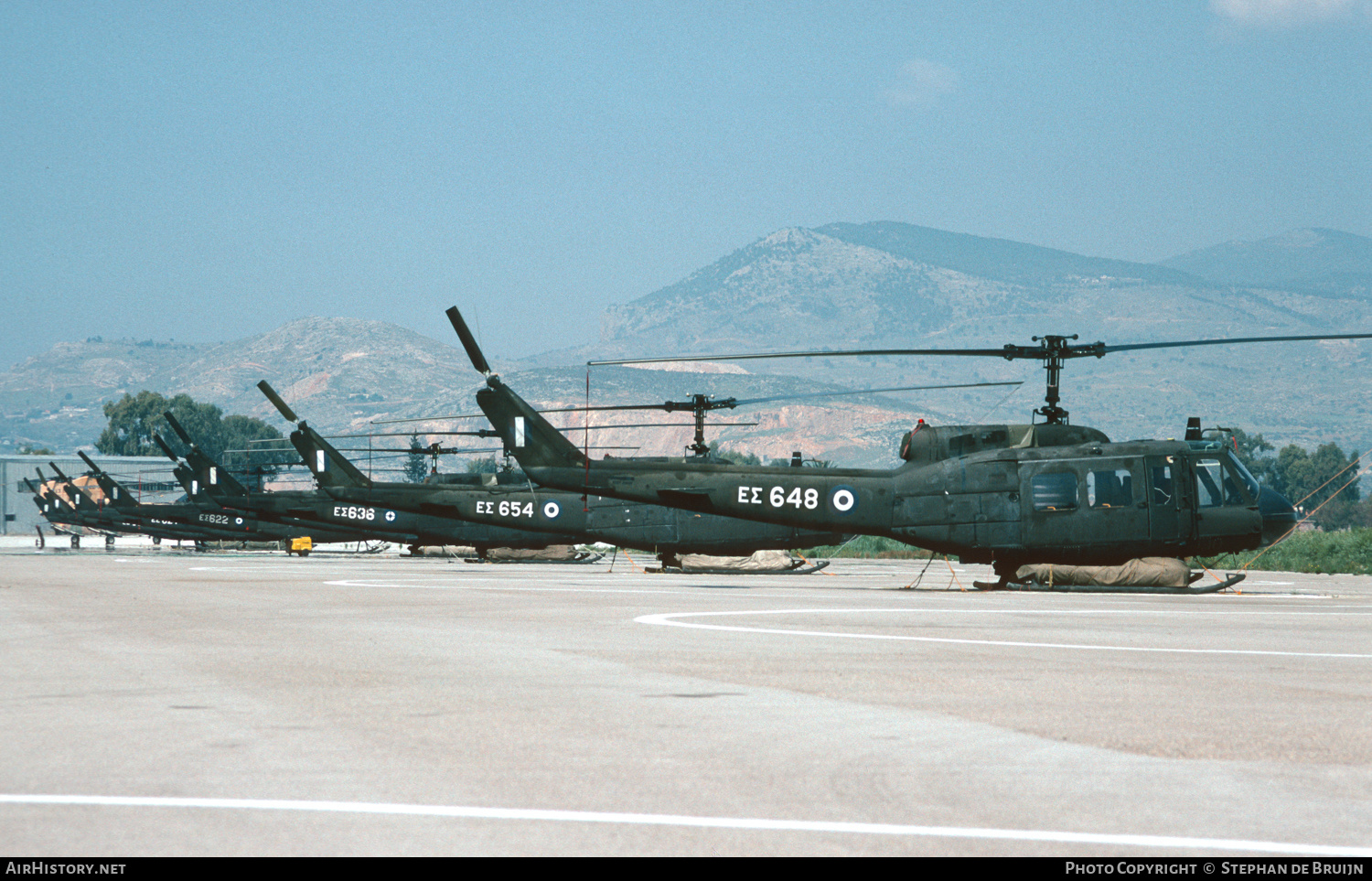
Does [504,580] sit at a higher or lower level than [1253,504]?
lower

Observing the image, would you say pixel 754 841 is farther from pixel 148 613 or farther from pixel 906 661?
pixel 148 613

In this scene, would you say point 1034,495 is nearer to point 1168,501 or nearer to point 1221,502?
point 1168,501

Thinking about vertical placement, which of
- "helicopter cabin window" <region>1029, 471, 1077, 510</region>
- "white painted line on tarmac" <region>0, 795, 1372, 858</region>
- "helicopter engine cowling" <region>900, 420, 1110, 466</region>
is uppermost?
"helicopter engine cowling" <region>900, 420, 1110, 466</region>

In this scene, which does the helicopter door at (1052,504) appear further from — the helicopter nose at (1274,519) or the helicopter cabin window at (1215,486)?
the helicopter nose at (1274,519)

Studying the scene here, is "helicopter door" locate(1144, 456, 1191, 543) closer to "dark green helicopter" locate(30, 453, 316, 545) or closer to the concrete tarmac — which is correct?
the concrete tarmac

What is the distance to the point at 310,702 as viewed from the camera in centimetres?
955

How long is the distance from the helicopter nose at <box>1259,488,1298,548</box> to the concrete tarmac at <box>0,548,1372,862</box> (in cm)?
847

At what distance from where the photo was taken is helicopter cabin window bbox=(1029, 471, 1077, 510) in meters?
25.6

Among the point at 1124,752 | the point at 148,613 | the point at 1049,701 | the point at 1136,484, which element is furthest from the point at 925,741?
the point at 1136,484

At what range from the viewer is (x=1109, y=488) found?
25.4 metres

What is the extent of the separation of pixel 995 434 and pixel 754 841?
2240cm

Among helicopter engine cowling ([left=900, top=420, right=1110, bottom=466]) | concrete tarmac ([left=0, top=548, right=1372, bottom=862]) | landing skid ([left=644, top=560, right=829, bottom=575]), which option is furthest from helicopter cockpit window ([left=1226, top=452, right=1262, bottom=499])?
landing skid ([left=644, top=560, right=829, bottom=575])

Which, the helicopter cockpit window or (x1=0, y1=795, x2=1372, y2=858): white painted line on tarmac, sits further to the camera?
the helicopter cockpit window

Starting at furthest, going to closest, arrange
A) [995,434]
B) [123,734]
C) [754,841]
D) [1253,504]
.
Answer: [995,434] < [1253,504] < [123,734] < [754,841]
